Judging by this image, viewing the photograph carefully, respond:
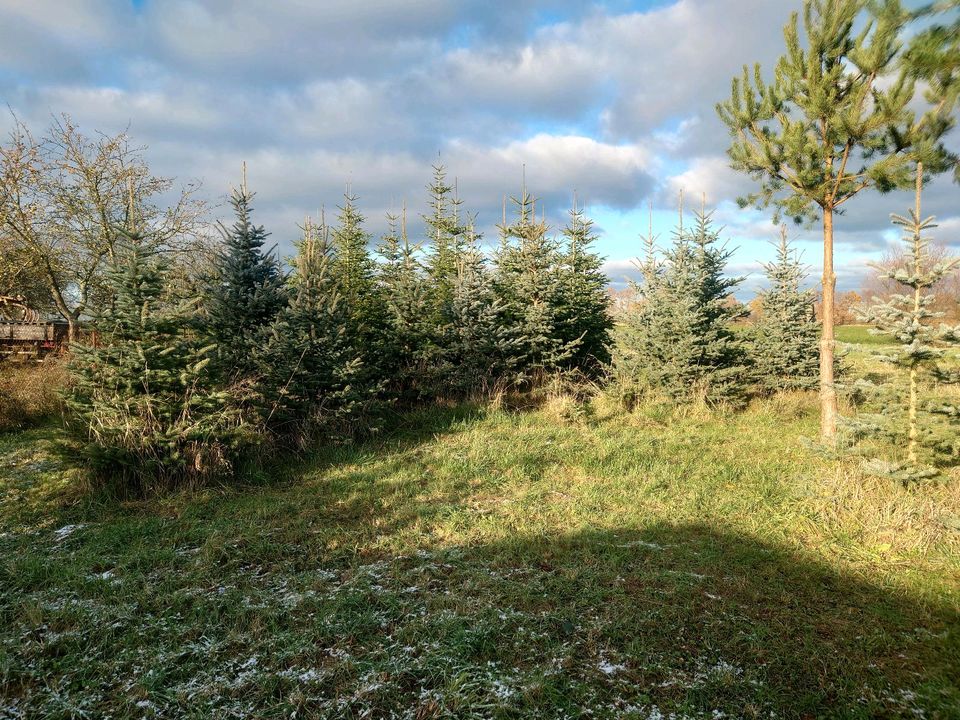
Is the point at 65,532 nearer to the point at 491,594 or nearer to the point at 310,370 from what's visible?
the point at 310,370

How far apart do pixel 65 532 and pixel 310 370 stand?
3.70 m

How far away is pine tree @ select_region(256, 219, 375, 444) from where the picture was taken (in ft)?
26.6

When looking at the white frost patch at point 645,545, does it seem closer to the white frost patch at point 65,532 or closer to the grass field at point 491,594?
the grass field at point 491,594

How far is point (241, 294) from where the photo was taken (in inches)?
343

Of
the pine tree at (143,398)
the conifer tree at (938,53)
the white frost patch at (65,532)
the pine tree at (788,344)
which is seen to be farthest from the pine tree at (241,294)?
the pine tree at (788,344)

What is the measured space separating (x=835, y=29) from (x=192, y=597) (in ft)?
30.5

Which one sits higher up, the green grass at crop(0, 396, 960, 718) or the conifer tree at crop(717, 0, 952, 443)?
the conifer tree at crop(717, 0, 952, 443)

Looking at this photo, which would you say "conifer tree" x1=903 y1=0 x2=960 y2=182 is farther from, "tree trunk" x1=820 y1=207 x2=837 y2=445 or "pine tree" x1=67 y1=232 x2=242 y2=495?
"pine tree" x1=67 y1=232 x2=242 y2=495

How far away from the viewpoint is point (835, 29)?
6836 mm

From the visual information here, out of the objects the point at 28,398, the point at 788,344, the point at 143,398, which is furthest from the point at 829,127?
the point at 28,398

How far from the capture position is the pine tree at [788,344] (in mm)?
11953

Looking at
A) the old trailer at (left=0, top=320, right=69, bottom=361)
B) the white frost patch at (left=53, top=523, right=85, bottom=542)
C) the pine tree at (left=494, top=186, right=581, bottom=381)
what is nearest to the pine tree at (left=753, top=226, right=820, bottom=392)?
the pine tree at (left=494, top=186, right=581, bottom=381)

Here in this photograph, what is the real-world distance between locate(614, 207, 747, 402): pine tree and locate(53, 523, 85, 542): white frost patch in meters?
9.21

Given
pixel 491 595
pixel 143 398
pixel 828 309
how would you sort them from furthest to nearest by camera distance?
Answer: pixel 828 309 < pixel 143 398 < pixel 491 595
